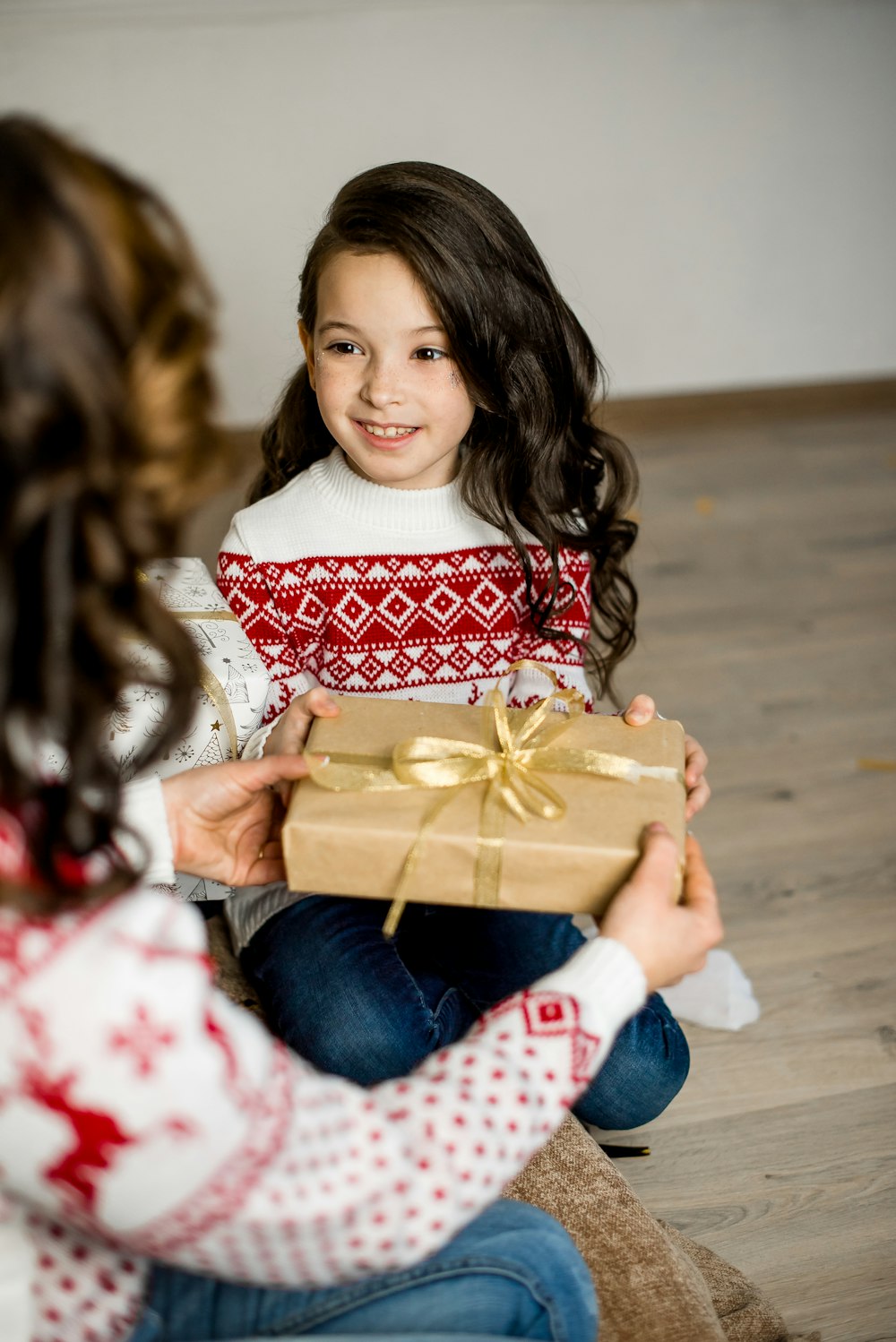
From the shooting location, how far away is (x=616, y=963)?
31.8 inches

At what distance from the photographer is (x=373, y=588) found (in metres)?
1.35

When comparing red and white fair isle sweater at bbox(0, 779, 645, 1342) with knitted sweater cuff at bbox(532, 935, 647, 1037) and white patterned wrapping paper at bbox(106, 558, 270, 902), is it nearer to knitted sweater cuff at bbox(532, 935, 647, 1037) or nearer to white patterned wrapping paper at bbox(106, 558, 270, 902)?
knitted sweater cuff at bbox(532, 935, 647, 1037)

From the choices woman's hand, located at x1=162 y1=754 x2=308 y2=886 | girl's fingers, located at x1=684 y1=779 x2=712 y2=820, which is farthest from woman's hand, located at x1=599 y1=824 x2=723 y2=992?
woman's hand, located at x1=162 y1=754 x2=308 y2=886

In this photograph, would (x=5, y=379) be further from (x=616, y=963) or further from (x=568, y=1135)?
(x=568, y=1135)

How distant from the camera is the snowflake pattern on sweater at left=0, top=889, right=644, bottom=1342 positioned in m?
0.60

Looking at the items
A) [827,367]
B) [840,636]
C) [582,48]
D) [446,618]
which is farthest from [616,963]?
[827,367]

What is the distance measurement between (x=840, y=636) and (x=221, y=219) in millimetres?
1557

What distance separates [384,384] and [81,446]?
681 mm

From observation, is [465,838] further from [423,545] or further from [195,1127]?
[423,545]

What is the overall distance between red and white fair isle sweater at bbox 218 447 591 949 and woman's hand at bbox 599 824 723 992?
1.55 ft

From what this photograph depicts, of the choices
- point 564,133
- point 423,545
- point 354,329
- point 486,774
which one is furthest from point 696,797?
point 564,133

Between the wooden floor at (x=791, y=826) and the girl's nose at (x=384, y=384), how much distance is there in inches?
33.1

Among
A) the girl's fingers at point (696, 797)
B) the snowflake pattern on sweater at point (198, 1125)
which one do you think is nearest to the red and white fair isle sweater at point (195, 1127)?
the snowflake pattern on sweater at point (198, 1125)

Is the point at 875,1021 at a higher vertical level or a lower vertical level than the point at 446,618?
lower
